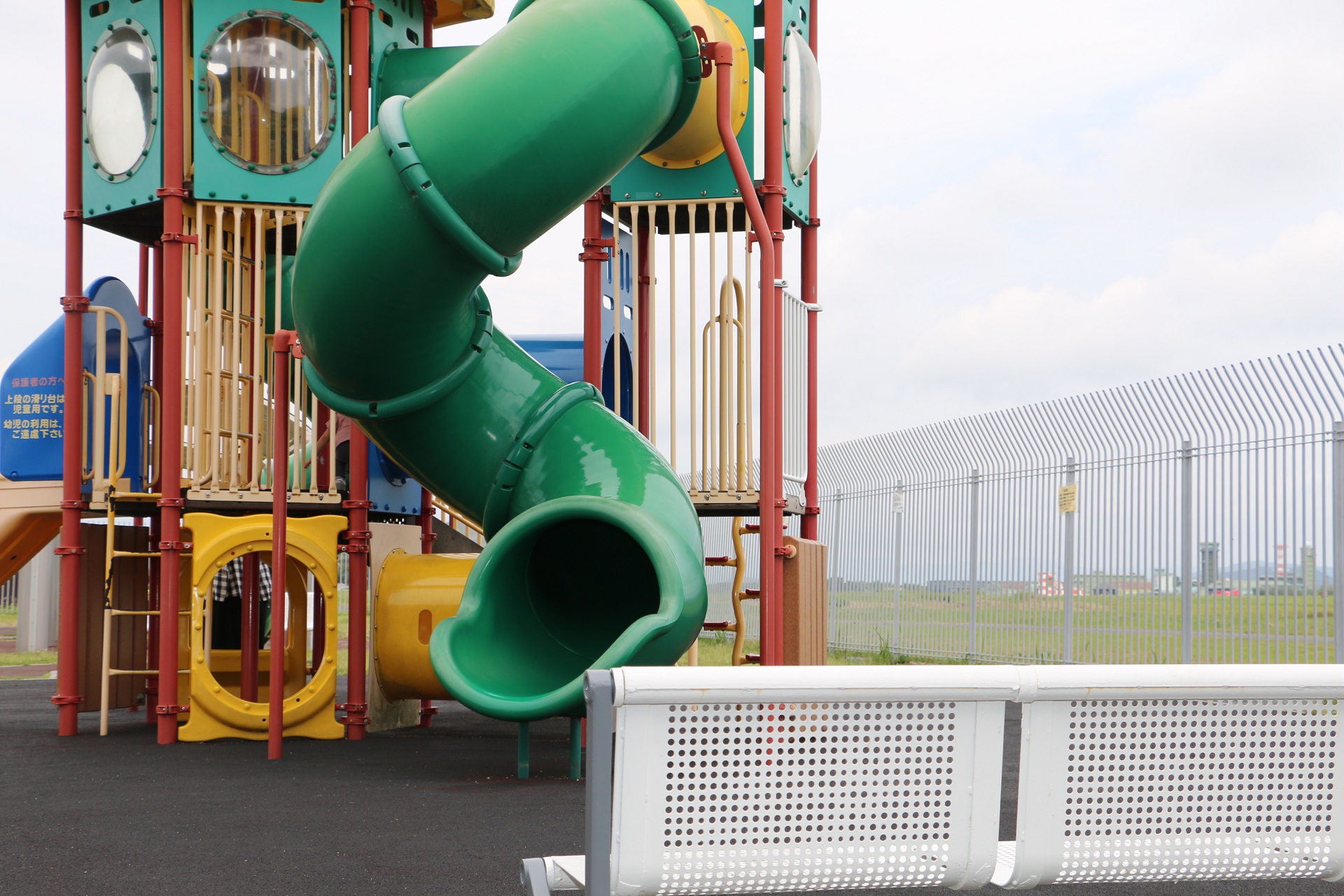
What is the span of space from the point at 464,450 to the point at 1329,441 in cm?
662

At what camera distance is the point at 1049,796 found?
299cm

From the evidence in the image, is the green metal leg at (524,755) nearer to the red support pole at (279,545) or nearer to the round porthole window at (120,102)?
the red support pole at (279,545)

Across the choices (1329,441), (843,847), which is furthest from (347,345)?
(1329,441)

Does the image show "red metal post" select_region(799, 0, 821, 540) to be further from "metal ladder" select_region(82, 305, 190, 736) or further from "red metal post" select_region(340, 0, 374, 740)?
"metal ladder" select_region(82, 305, 190, 736)

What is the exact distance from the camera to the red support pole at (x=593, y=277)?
25.9 feet

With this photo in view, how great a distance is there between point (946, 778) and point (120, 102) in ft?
24.3

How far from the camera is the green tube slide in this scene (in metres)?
5.20

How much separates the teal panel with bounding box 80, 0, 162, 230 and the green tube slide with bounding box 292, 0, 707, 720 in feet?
8.99

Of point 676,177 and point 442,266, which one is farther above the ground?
point 676,177

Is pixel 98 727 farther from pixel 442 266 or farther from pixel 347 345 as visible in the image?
pixel 442 266

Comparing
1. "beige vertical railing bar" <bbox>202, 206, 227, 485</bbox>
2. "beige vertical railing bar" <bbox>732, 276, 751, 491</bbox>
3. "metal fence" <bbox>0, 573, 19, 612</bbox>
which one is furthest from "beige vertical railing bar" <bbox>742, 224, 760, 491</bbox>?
"metal fence" <bbox>0, 573, 19, 612</bbox>

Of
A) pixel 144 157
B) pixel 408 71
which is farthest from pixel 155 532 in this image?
pixel 408 71

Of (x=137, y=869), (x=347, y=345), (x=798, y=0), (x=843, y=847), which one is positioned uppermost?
(x=798, y=0)

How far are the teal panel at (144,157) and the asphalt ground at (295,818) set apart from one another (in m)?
3.46
